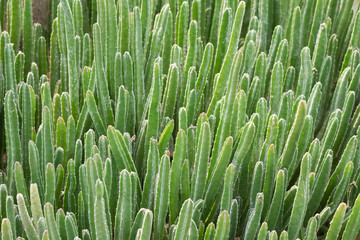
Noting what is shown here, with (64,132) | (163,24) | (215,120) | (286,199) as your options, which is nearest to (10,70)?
(64,132)

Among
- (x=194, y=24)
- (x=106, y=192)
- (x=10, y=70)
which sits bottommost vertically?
(x=106, y=192)

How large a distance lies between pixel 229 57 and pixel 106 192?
367 mm

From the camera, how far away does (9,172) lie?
1.05 meters

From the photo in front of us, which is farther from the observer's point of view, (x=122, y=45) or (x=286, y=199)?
(x=122, y=45)

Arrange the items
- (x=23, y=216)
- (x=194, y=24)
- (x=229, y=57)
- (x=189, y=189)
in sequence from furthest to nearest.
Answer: (x=194, y=24), (x=229, y=57), (x=189, y=189), (x=23, y=216)

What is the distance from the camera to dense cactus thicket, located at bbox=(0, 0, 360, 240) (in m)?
0.88

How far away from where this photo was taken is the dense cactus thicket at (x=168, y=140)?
0.88 metres

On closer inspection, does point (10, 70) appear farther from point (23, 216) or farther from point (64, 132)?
point (23, 216)

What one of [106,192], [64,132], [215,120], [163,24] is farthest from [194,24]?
[106,192]

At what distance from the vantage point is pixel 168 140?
3.34 ft

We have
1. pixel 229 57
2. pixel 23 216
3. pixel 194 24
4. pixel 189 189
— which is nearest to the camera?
pixel 23 216

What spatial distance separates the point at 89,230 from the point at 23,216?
171 millimetres

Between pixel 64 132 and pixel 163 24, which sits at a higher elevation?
pixel 163 24

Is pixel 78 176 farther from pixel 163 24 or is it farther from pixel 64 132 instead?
pixel 163 24
